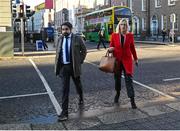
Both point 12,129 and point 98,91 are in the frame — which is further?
point 98,91

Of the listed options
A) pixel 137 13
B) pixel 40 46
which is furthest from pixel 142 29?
pixel 40 46

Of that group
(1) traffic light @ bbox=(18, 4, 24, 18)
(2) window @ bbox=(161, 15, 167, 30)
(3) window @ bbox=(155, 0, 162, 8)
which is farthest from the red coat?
(3) window @ bbox=(155, 0, 162, 8)

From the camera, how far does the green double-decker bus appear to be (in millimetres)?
44344

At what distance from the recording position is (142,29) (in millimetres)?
62375

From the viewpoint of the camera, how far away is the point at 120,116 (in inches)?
322

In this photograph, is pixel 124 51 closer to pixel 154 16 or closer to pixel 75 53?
pixel 75 53

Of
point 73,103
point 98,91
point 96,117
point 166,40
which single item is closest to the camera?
point 96,117

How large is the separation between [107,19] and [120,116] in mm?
38387

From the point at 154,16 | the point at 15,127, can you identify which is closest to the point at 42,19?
the point at 154,16

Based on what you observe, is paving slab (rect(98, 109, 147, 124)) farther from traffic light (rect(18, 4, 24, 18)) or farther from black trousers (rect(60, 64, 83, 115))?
traffic light (rect(18, 4, 24, 18))

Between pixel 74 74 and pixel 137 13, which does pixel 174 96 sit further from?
pixel 137 13

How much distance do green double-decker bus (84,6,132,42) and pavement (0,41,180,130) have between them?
32.0 m

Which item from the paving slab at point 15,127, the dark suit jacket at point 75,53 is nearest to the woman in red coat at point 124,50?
the dark suit jacket at point 75,53

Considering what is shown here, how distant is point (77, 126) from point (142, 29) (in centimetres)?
5569
